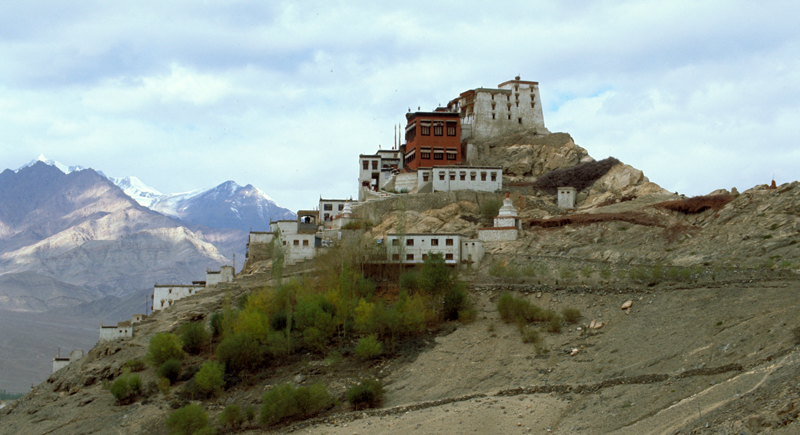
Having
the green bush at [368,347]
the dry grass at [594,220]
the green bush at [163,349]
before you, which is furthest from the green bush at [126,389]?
the dry grass at [594,220]

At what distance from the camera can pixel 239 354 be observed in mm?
47125

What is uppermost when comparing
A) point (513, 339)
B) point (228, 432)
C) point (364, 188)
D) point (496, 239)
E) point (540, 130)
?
point (540, 130)

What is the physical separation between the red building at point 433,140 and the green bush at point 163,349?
30336mm

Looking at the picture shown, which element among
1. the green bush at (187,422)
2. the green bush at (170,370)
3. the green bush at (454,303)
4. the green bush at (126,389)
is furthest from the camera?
the green bush at (454,303)

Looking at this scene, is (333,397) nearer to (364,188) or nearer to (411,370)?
(411,370)

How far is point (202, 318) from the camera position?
55.1 metres

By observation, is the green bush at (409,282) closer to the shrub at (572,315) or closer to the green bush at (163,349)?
the shrub at (572,315)

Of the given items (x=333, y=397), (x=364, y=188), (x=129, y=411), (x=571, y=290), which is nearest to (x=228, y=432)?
→ (x=333, y=397)

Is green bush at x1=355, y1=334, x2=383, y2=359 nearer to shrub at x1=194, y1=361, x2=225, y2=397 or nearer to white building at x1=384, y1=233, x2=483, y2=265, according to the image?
shrub at x1=194, y1=361, x2=225, y2=397

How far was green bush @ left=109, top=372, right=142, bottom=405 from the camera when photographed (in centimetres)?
4706

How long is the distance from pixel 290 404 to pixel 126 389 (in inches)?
485

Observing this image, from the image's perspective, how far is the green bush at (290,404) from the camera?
40.3m

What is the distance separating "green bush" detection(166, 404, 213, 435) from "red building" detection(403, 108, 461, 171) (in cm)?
3704

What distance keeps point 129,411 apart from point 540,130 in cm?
4917
